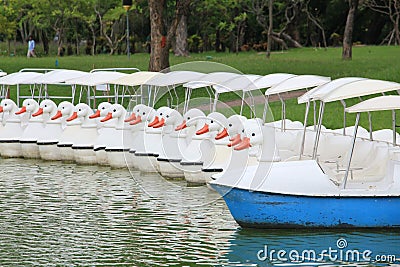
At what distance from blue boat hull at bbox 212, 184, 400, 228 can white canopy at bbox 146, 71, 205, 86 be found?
7.75 m

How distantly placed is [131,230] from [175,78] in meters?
7.44

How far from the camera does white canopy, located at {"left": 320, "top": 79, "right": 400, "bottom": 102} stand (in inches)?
609

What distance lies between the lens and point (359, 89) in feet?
51.4

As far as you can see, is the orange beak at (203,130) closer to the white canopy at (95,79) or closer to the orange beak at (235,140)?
the orange beak at (235,140)

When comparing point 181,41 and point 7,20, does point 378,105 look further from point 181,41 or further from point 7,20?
point 7,20

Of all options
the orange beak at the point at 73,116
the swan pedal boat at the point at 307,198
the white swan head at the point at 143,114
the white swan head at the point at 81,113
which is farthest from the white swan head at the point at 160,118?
the swan pedal boat at the point at 307,198

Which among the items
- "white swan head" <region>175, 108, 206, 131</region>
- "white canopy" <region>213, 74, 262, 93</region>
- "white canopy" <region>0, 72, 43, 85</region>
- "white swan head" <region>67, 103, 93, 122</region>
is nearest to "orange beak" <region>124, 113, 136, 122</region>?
"white swan head" <region>67, 103, 93, 122</region>

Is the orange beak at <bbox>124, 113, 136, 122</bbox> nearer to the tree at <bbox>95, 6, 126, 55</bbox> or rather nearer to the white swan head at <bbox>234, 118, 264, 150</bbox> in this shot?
the white swan head at <bbox>234, 118, 264, 150</bbox>

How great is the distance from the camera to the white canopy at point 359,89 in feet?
50.7

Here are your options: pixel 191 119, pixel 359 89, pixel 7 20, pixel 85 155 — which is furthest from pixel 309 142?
pixel 7 20

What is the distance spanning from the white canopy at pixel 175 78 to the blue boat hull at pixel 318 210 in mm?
7751

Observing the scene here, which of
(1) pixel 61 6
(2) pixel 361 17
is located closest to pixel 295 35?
(2) pixel 361 17

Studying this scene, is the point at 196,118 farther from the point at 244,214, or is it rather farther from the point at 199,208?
the point at 244,214

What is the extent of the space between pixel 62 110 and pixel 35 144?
3.39 ft
